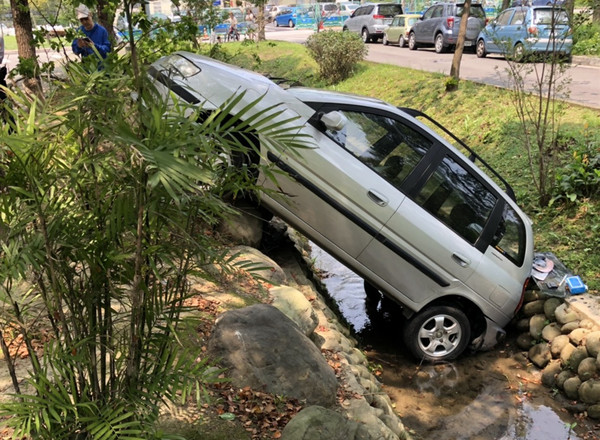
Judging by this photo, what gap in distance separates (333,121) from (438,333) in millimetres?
2296

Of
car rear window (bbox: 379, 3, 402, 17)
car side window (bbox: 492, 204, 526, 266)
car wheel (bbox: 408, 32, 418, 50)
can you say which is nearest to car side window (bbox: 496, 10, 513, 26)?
car wheel (bbox: 408, 32, 418, 50)

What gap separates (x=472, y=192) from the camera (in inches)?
233

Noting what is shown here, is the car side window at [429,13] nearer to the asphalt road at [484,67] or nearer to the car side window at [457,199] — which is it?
the asphalt road at [484,67]

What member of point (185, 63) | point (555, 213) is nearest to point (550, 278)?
point (555, 213)

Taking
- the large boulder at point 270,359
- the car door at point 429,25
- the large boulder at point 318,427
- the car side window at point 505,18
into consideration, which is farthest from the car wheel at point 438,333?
the car door at point 429,25

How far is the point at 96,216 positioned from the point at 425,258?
3677mm

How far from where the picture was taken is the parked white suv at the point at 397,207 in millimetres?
5473

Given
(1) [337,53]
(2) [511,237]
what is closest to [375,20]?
(1) [337,53]

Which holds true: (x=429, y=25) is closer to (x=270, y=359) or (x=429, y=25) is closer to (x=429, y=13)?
(x=429, y=13)

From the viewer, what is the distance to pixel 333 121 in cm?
538

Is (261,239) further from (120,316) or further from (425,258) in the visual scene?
(120,316)

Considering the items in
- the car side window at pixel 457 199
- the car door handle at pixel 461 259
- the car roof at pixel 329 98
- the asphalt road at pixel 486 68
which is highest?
the car roof at pixel 329 98

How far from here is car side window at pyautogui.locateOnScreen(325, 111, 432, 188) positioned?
561 centimetres

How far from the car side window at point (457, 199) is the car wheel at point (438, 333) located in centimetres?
75
